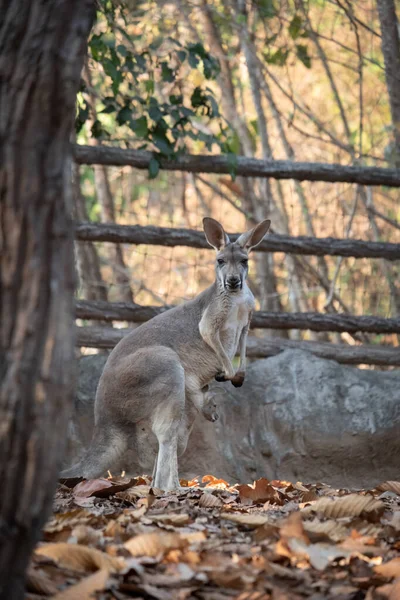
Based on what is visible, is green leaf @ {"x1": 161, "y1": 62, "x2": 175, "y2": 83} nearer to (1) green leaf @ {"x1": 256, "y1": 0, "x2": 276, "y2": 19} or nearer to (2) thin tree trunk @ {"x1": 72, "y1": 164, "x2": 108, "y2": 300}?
(1) green leaf @ {"x1": 256, "y1": 0, "x2": 276, "y2": 19}

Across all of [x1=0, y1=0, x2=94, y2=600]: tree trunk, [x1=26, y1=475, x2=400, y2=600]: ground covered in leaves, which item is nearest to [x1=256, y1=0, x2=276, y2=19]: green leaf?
[x1=26, y1=475, x2=400, y2=600]: ground covered in leaves

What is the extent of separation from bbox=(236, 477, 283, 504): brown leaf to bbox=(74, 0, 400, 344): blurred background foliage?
118 inches

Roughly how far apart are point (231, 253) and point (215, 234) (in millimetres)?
274

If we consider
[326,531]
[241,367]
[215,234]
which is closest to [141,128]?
[215,234]

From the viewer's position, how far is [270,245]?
6.97m

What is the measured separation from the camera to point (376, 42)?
13.1 metres

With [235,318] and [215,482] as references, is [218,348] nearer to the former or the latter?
[235,318]

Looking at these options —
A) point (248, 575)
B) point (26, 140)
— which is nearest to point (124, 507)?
point (248, 575)

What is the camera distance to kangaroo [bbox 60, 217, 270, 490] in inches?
180

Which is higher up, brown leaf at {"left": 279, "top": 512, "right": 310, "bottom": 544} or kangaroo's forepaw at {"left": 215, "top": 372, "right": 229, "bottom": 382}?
kangaroo's forepaw at {"left": 215, "top": 372, "right": 229, "bottom": 382}

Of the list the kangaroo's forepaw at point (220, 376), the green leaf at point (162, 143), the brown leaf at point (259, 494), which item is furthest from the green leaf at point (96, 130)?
the brown leaf at point (259, 494)

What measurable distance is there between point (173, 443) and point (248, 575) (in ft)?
7.08

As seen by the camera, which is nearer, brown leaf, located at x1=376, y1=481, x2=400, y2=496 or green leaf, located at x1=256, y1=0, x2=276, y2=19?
brown leaf, located at x1=376, y1=481, x2=400, y2=496

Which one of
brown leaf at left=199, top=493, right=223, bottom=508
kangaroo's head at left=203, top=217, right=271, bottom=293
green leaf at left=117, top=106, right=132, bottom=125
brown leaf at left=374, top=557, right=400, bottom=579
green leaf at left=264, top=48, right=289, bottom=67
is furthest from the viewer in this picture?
green leaf at left=264, top=48, right=289, bottom=67
